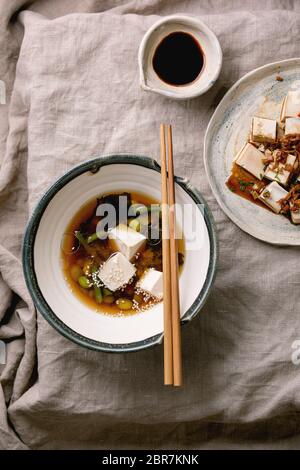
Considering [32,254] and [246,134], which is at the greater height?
[246,134]

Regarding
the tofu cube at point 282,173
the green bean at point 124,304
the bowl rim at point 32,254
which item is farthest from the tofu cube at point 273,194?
the green bean at point 124,304

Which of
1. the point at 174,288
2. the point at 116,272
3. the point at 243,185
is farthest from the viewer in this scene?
the point at 243,185

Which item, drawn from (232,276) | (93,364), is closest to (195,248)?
(232,276)

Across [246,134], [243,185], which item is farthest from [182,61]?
[243,185]

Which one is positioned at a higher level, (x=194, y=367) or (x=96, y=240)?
(x=96, y=240)

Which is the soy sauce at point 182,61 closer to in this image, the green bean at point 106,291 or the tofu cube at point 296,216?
the tofu cube at point 296,216

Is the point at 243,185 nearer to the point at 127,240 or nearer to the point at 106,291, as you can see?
the point at 127,240
